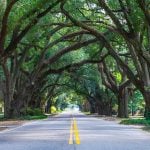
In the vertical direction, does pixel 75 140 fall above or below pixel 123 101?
below

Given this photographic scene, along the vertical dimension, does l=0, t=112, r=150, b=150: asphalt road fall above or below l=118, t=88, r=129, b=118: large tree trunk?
below

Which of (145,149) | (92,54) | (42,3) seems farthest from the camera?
(92,54)

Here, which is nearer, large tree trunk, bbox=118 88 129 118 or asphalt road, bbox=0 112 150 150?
asphalt road, bbox=0 112 150 150

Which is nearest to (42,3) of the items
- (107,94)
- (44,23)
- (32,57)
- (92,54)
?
(44,23)

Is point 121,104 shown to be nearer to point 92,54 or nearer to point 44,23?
point 92,54

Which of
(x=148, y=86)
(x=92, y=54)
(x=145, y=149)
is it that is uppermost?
(x=92, y=54)

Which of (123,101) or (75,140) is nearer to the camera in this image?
(75,140)

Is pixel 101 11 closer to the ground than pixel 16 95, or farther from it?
farther from it

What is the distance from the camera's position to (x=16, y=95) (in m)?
46.6

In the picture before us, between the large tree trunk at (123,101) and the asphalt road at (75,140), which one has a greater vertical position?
the large tree trunk at (123,101)

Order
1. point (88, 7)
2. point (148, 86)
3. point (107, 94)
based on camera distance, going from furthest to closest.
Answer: point (107, 94) → point (88, 7) → point (148, 86)

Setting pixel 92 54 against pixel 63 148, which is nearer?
pixel 63 148

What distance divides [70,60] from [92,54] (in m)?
6.11

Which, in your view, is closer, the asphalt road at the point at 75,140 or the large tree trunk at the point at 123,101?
the asphalt road at the point at 75,140
